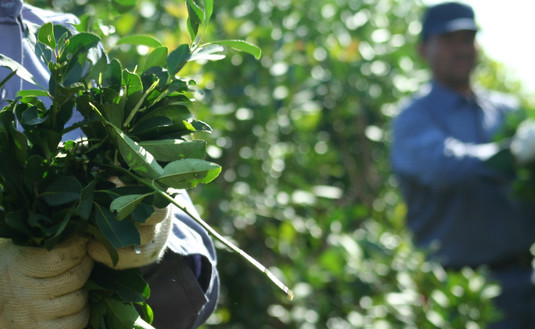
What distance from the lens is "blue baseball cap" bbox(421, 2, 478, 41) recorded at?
168 inches

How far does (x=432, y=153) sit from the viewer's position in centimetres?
374

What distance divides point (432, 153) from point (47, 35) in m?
2.70

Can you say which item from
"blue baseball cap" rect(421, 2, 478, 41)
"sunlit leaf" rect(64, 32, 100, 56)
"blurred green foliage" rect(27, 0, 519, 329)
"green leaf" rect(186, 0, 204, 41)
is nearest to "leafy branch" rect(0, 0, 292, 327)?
"sunlit leaf" rect(64, 32, 100, 56)

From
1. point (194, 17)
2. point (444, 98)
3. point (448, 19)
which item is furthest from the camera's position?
point (448, 19)

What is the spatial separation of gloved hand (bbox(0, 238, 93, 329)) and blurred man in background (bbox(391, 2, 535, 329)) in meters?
2.59

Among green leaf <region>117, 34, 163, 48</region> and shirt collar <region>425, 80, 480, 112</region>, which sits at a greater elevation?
green leaf <region>117, 34, 163, 48</region>

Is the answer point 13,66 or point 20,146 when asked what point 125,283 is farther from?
point 13,66

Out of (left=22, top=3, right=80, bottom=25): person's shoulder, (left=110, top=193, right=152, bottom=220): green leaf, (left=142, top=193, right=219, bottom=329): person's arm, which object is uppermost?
(left=22, top=3, right=80, bottom=25): person's shoulder

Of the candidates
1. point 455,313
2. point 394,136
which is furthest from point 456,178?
point 455,313

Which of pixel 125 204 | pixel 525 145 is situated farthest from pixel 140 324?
pixel 525 145

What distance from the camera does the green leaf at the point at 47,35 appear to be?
1.28 metres

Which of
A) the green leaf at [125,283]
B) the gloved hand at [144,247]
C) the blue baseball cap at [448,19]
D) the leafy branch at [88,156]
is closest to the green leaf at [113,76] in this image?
the leafy branch at [88,156]

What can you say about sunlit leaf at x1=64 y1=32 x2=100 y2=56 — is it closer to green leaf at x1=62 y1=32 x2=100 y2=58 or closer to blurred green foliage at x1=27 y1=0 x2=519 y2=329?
green leaf at x1=62 y1=32 x2=100 y2=58

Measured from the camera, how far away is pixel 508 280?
12.6 feet
